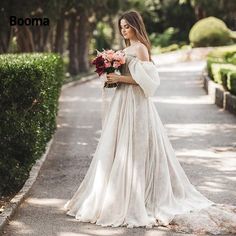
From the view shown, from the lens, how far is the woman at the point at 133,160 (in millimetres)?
5430

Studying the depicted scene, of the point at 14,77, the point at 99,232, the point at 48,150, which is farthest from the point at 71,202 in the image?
the point at 48,150

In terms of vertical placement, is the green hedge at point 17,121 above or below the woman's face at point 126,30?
below

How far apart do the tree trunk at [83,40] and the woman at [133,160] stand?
19627mm

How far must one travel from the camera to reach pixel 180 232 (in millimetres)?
5148

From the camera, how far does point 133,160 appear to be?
554 centimetres

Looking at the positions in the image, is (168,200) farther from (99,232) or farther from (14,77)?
(14,77)

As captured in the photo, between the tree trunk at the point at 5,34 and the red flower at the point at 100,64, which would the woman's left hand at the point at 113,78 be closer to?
the red flower at the point at 100,64

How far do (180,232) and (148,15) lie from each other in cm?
3507

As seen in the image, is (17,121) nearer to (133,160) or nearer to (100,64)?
(100,64)

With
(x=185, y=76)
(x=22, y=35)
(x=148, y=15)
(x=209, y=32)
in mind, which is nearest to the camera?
(x=22, y=35)

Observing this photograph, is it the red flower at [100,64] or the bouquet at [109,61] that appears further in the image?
the red flower at [100,64]

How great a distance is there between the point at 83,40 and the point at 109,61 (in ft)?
71.1

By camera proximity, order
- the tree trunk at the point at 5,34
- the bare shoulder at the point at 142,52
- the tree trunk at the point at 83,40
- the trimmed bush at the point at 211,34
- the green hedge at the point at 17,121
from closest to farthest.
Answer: the bare shoulder at the point at 142,52 < the green hedge at the point at 17,121 < the tree trunk at the point at 5,34 < the tree trunk at the point at 83,40 < the trimmed bush at the point at 211,34

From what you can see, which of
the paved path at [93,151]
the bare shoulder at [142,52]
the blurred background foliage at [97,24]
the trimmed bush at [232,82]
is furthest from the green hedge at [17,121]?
the blurred background foliage at [97,24]
